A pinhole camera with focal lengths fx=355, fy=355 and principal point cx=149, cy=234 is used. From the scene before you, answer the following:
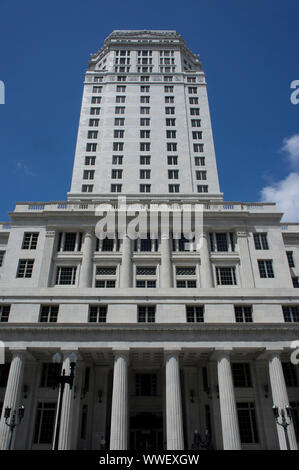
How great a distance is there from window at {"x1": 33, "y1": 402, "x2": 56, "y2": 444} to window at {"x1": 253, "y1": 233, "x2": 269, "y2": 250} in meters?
27.2

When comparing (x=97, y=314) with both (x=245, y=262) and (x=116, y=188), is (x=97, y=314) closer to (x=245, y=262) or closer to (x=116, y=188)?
(x=245, y=262)

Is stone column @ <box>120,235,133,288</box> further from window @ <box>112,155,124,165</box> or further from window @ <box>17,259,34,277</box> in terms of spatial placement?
window @ <box>112,155,124,165</box>

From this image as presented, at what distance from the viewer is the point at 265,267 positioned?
3947 centimetres

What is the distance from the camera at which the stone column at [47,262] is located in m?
37.8

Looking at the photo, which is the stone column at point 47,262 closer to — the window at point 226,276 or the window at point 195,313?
the window at point 195,313

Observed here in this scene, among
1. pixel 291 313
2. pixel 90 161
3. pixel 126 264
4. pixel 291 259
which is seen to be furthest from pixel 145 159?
pixel 291 313

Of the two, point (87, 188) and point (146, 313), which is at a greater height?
point (87, 188)

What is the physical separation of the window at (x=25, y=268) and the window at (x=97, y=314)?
8.88 m

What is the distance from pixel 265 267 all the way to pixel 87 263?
1981 cm

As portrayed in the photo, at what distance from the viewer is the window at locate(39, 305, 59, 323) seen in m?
34.2

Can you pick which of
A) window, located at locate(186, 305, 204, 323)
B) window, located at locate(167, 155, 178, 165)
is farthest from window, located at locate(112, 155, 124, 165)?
window, located at locate(186, 305, 204, 323)

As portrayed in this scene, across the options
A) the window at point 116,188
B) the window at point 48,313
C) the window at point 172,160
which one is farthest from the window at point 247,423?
the window at point 172,160

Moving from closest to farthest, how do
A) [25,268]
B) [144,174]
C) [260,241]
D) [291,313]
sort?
[291,313], [25,268], [260,241], [144,174]

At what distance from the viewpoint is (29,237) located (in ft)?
136
